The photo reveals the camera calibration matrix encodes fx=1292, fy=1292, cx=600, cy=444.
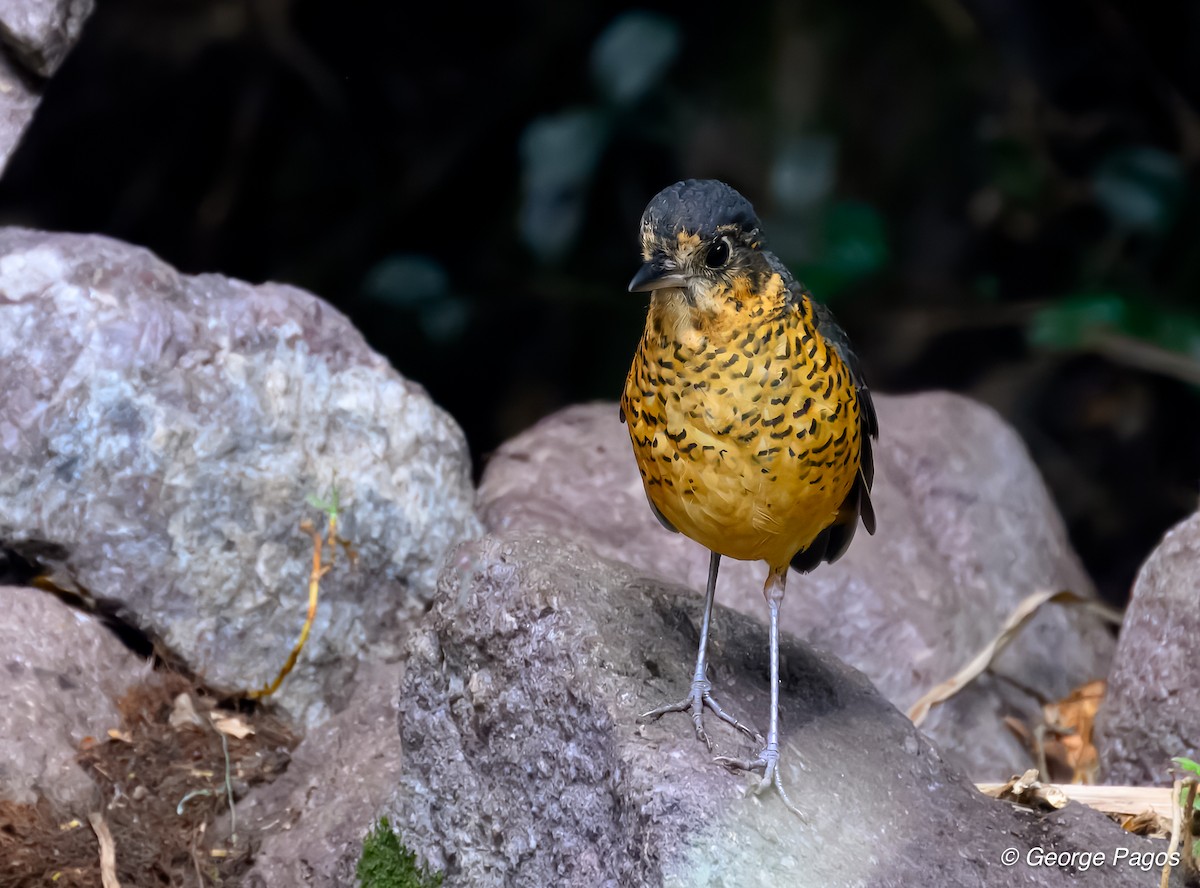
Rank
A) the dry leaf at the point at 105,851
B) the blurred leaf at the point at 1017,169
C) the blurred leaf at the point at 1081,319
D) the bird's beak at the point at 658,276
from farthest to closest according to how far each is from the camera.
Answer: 1. the blurred leaf at the point at 1017,169
2. the blurred leaf at the point at 1081,319
3. the dry leaf at the point at 105,851
4. the bird's beak at the point at 658,276

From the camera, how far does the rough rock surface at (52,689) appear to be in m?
3.20

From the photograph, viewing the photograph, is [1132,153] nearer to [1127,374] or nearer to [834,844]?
[1127,374]

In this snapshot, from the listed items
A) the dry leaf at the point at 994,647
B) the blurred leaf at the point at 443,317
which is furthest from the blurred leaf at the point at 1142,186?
the blurred leaf at the point at 443,317

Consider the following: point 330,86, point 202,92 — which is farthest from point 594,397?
point 202,92

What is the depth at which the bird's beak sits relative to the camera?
2477 mm

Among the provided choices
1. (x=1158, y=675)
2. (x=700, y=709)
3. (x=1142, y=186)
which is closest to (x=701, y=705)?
(x=700, y=709)

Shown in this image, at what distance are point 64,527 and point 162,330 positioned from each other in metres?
0.63

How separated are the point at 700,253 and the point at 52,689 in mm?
2098

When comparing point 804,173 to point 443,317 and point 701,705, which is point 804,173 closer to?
point 443,317

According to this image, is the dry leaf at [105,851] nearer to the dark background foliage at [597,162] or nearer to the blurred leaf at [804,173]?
the dark background foliage at [597,162]

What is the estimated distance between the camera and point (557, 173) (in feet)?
17.3

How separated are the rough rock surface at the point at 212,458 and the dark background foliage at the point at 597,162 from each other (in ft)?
5.17

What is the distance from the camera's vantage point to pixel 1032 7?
594 centimetres

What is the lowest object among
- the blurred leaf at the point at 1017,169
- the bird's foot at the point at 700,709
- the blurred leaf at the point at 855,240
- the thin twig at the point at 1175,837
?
the bird's foot at the point at 700,709
